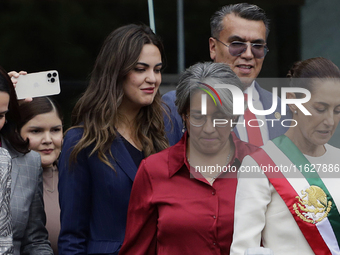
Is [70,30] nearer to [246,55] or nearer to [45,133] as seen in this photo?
[45,133]

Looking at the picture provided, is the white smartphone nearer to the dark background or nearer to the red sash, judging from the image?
the dark background

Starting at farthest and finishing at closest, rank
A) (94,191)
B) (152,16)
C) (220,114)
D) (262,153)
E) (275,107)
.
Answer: (152,16), (275,107), (94,191), (220,114), (262,153)

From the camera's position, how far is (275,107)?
285 cm

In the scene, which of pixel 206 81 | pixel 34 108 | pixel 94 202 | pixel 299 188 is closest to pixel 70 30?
pixel 34 108

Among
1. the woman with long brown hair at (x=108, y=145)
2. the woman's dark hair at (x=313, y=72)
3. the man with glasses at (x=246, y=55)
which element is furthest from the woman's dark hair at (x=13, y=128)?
the woman's dark hair at (x=313, y=72)

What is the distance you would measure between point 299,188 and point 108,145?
96 centimetres

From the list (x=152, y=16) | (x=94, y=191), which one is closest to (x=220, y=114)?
A: (x=94, y=191)

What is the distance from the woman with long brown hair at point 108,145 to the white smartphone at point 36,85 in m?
0.32

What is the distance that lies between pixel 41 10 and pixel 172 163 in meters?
2.05

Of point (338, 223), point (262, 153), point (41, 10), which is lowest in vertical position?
point (338, 223)

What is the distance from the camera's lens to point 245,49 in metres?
2.93

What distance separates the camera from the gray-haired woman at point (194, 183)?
2.11 meters

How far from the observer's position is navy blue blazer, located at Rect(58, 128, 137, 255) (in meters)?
2.49

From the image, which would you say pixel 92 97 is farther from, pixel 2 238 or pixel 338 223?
pixel 338 223
